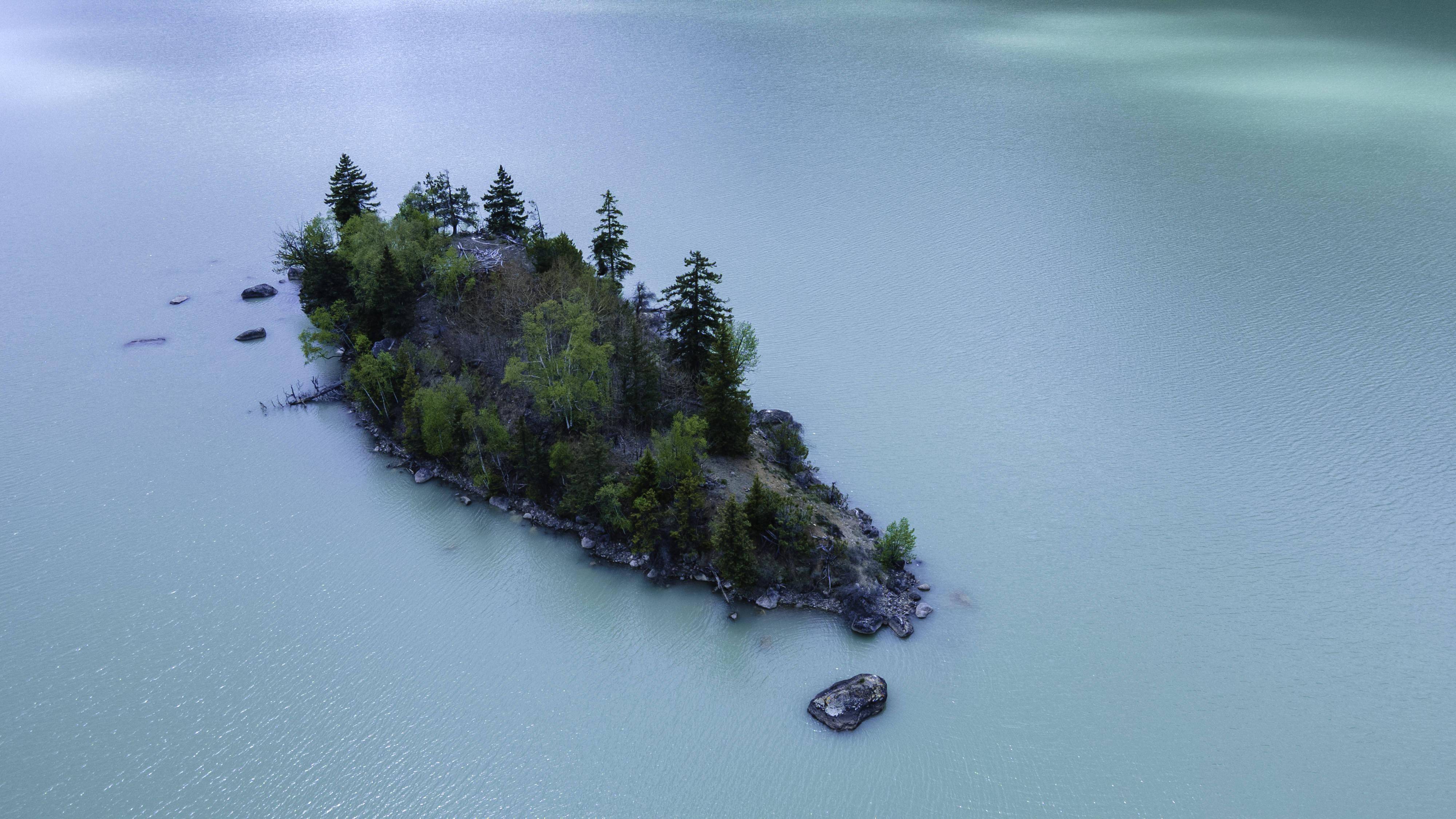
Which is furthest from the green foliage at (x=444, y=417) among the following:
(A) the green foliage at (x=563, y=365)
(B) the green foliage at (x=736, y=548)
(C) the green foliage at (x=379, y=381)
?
(B) the green foliage at (x=736, y=548)

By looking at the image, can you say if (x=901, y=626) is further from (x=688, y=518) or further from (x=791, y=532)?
(x=688, y=518)

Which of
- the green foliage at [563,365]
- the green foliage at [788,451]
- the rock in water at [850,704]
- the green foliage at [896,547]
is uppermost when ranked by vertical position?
the green foliage at [563,365]

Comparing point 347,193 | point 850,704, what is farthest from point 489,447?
point 347,193

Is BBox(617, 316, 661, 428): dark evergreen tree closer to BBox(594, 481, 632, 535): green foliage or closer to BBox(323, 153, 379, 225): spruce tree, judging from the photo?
BBox(594, 481, 632, 535): green foliage

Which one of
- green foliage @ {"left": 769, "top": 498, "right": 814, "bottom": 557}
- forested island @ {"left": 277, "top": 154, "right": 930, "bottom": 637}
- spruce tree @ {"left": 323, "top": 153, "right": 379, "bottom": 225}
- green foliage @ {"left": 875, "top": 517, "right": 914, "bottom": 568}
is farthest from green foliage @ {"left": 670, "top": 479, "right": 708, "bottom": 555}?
spruce tree @ {"left": 323, "top": 153, "right": 379, "bottom": 225}

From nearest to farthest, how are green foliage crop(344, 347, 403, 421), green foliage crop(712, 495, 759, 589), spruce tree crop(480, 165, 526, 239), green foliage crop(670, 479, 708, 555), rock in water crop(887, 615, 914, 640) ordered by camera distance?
rock in water crop(887, 615, 914, 640)
green foliage crop(712, 495, 759, 589)
green foliage crop(670, 479, 708, 555)
green foliage crop(344, 347, 403, 421)
spruce tree crop(480, 165, 526, 239)

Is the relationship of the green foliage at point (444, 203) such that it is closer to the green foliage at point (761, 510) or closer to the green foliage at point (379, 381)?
the green foliage at point (379, 381)

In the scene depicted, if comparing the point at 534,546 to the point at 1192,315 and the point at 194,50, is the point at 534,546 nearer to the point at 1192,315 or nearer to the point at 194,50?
the point at 1192,315
